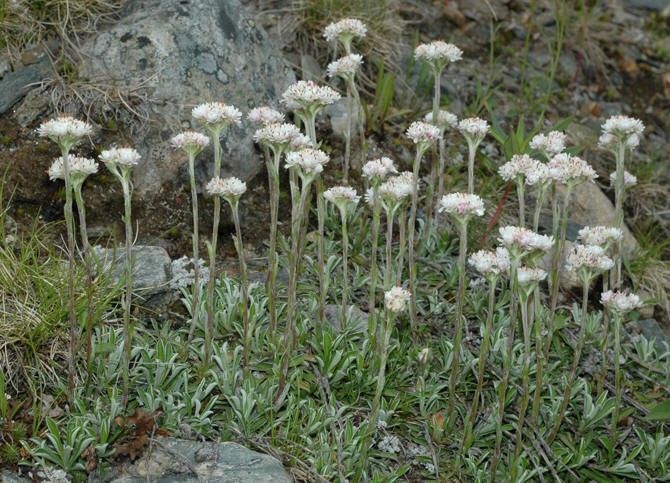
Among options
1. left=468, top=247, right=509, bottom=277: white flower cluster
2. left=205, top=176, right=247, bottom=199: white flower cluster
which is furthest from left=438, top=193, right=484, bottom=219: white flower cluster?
left=205, top=176, right=247, bottom=199: white flower cluster

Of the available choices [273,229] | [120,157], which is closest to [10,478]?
[120,157]

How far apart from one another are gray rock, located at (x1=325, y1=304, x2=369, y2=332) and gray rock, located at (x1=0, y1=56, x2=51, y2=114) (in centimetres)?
222

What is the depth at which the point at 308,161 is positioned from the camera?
3.55 metres

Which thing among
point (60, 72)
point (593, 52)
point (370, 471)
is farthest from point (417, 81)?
point (370, 471)

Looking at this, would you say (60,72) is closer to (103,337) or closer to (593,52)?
(103,337)

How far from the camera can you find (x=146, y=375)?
386 centimetres

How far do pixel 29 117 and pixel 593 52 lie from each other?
15.9 feet

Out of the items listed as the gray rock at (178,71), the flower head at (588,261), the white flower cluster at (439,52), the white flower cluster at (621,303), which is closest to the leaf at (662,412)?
the white flower cluster at (621,303)

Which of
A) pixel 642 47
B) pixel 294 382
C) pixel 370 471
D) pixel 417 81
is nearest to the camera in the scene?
pixel 370 471

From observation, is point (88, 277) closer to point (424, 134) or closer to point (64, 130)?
point (64, 130)

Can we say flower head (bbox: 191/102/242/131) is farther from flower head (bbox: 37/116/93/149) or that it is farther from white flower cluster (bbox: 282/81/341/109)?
flower head (bbox: 37/116/93/149)

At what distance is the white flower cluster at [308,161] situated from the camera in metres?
3.56

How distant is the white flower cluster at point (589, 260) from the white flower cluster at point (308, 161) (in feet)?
3.62

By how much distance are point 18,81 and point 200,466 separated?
288 centimetres
